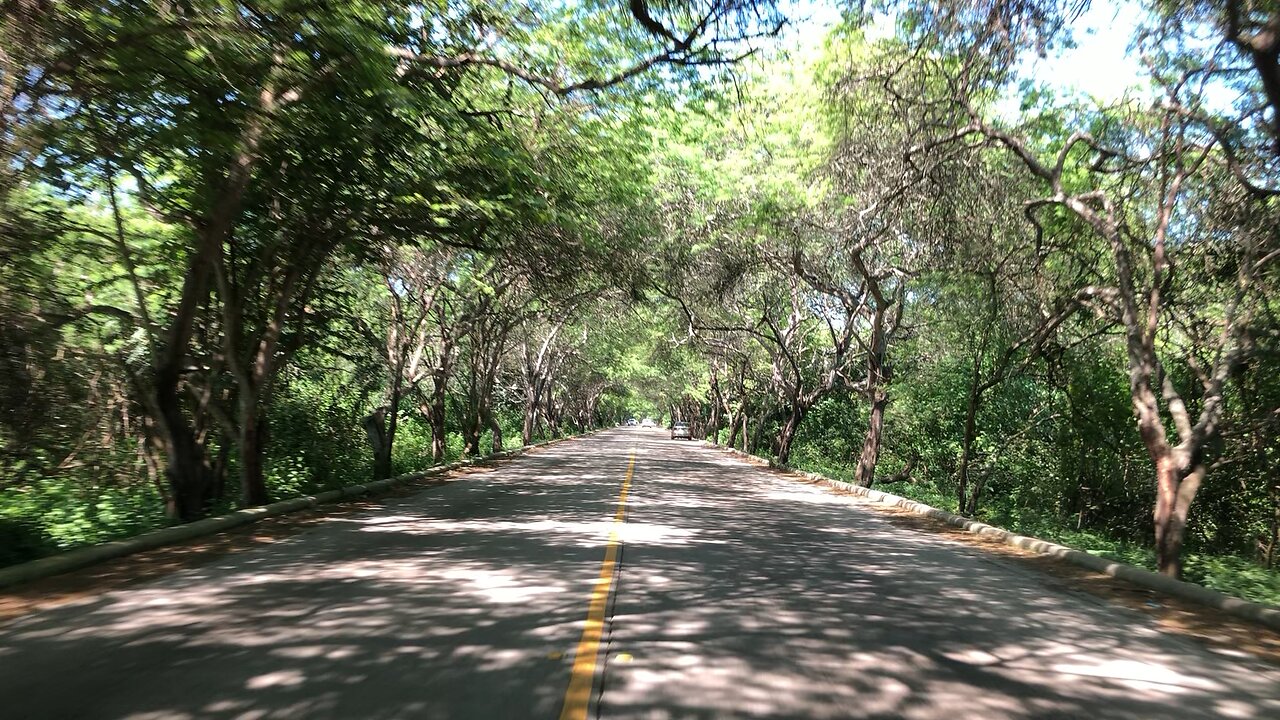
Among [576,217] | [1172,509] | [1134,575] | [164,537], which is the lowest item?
[164,537]

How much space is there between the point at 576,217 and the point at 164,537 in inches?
358

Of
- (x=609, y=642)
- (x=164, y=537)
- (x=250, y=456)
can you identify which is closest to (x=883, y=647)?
(x=609, y=642)

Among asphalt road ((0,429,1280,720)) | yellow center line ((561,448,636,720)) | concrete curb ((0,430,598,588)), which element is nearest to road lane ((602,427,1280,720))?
asphalt road ((0,429,1280,720))

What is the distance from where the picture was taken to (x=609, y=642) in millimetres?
5625

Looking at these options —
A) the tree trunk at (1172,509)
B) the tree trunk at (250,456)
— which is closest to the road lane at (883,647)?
the tree trunk at (1172,509)

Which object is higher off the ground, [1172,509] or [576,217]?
[576,217]

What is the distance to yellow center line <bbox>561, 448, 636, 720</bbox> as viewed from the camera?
14.6ft

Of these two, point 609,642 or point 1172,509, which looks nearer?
point 609,642

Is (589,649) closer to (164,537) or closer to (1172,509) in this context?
(164,537)

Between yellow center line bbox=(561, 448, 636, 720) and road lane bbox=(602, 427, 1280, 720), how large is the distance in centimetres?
12

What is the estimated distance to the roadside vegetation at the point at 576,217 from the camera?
29.1 feet

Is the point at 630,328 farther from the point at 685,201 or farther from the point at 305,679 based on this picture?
the point at 305,679

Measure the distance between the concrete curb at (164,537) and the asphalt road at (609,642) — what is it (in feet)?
3.32

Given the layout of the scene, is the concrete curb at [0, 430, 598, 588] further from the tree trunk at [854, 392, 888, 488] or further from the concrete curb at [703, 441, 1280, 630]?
the tree trunk at [854, 392, 888, 488]
